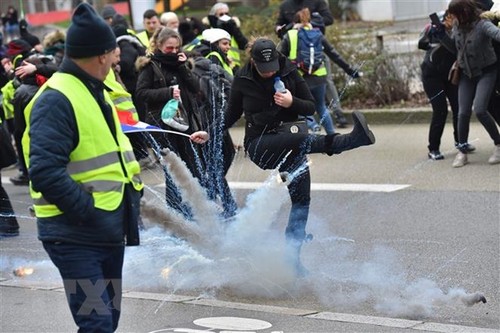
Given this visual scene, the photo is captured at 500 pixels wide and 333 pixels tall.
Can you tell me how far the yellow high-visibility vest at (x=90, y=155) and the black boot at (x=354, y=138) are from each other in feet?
8.17

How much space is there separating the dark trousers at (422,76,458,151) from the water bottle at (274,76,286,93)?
14.3 ft

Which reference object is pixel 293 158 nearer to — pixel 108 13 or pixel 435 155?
pixel 435 155

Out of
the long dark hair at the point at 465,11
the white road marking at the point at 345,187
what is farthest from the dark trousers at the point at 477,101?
the white road marking at the point at 345,187

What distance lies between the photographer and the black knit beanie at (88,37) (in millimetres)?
4582

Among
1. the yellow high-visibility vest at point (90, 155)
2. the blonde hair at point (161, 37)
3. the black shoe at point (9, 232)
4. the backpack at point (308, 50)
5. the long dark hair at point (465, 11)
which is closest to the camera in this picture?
the yellow high-visibility vest at point (90, 155)

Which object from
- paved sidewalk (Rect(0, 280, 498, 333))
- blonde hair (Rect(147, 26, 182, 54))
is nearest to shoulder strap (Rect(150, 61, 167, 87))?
blonde hair (Rect(147, 26, 182, 54))

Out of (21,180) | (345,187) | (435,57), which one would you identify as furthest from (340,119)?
(21,180)

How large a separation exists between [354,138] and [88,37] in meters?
2.68

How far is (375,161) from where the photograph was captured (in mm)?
11695

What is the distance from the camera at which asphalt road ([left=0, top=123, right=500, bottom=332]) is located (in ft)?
20.5

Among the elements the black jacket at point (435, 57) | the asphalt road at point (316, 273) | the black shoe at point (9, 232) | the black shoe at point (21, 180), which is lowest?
the black shoe at point (21, 180)

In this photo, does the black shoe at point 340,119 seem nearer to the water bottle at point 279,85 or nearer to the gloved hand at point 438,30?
the gloved hand at point 438,30

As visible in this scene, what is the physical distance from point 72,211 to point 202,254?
2.75 metres

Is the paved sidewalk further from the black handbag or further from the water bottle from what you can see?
the black handbag
